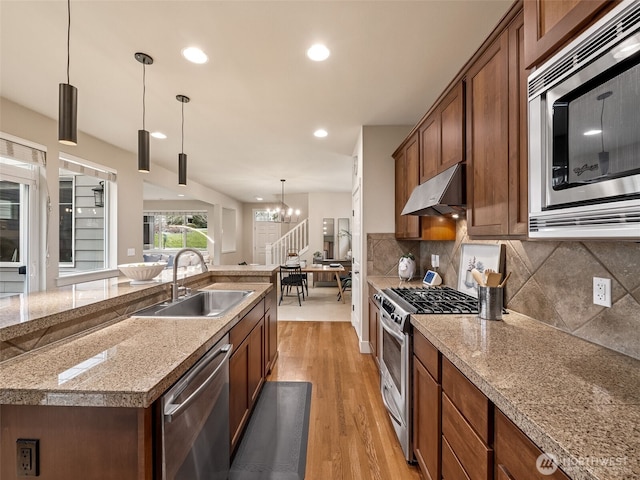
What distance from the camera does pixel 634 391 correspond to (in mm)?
873

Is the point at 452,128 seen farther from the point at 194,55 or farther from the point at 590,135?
the point at 194,55

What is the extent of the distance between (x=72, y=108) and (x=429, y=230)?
266 cm

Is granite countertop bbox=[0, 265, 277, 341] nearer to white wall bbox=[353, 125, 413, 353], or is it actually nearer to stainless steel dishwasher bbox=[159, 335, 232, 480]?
stainless steel dishwasher bbox=[159, 335, 232, 480]

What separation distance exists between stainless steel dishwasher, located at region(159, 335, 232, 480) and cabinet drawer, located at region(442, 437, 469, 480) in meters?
1.06

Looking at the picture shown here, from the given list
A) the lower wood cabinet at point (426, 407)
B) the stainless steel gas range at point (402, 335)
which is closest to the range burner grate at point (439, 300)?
the stainless steel gas range at point (402, 335)

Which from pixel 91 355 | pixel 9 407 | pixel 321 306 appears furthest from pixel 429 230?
pixel 321 306

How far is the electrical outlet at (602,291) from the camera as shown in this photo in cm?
121

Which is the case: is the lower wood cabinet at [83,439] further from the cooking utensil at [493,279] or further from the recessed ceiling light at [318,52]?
the recessed ceiling light at [318,52]

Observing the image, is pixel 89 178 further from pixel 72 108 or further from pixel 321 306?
pixel 321 306

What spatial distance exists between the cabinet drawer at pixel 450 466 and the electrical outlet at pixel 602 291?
88 cm

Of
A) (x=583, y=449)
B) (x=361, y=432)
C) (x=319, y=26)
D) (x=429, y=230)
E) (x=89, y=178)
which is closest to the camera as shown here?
(x=583, y=449)

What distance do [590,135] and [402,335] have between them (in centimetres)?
138

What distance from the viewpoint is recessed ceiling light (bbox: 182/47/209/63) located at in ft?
7.24

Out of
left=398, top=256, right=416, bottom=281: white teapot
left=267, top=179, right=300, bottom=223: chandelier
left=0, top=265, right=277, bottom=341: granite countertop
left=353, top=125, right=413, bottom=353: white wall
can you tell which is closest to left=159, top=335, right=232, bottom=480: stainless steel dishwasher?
left=0, top=265, right=277, bottom=341: granite countertop
